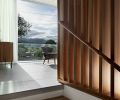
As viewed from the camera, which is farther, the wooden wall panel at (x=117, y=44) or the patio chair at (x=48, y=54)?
the patio chair at (x=48, y=54)

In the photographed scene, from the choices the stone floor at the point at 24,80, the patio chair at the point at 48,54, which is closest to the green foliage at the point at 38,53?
the patio chair at the point at 48,54

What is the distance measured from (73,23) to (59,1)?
72 cm

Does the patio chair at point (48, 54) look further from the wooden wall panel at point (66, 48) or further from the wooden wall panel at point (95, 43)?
the wooden wall panel at point (95, 43)

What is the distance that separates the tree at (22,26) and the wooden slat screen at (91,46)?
15.7 feet

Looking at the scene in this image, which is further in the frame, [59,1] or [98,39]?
[59,1]

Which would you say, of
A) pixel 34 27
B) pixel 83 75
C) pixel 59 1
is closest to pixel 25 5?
pixel 34 27

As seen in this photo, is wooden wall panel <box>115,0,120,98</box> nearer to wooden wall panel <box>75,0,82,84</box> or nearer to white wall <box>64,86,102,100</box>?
white wall <box>64,86,102,100</box>

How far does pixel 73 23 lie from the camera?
325cm

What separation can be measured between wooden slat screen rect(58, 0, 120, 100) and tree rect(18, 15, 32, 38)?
4791 mm

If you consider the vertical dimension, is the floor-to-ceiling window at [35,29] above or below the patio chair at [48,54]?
above

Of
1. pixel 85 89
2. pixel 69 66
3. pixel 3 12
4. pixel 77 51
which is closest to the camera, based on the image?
pixel 85 89

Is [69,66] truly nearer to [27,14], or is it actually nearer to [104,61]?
[104,61]

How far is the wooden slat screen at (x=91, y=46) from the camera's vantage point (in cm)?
240

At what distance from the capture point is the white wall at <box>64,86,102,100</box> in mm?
2820
